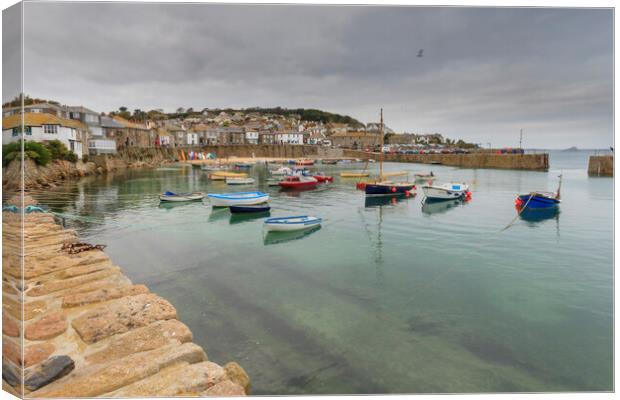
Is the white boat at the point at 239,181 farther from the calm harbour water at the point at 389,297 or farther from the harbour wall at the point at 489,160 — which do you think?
the harbour wall at the point at 489,160

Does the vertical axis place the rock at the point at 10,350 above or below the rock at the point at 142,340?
above

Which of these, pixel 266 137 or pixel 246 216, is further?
pixel 266 137

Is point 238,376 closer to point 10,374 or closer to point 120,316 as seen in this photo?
point 120,316

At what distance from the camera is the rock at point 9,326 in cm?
514

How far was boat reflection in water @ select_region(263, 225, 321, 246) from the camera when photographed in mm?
19133

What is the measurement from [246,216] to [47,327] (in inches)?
764

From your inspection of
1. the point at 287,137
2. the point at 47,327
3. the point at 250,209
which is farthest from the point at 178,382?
the point at 287,137

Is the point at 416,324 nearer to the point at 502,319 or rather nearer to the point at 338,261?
the point at 502,319

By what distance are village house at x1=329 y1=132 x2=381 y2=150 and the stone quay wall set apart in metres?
142

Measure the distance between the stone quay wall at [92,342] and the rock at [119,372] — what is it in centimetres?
1

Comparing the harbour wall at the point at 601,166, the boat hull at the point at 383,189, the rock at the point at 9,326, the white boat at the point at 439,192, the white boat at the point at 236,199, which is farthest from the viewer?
the harbour wall at the point at 601,166

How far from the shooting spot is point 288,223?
20.9 m

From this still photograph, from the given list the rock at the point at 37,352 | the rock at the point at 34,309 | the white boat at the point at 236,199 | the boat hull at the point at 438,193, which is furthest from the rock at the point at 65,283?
the boat hull at the point at 438,193

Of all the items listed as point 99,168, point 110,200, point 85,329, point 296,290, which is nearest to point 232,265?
point 296,290
